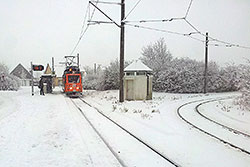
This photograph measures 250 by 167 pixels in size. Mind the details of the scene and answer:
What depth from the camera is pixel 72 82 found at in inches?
945

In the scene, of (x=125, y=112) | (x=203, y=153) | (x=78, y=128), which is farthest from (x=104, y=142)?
(x=125, y=112)

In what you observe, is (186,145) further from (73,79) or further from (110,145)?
(73,79)

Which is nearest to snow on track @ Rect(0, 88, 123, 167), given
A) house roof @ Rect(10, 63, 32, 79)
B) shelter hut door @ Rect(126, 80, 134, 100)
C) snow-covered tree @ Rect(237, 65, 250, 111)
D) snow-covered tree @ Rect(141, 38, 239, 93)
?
shelter hut door @ Rect(126, 80, 134, 100)

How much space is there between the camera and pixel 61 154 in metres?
4.94

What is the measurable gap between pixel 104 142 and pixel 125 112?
216 inches

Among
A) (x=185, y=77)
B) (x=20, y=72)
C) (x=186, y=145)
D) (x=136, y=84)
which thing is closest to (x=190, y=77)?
(x=185, y=77)

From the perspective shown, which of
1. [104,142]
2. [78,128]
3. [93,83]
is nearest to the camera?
[104,142]

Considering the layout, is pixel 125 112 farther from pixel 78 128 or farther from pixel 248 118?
pixel 248 118

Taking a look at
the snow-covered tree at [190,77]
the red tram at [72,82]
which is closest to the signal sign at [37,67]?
A: the red tram at [72,82]

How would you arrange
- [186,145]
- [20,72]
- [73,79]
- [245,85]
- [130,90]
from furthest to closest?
[20,72], [73,79], [130,90], [245,85], [186,145]

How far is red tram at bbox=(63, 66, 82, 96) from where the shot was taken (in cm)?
2375

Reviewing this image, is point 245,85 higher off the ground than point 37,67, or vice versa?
point 37,67

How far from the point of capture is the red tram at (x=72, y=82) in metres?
23.8

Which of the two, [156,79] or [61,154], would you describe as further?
[156,79]
